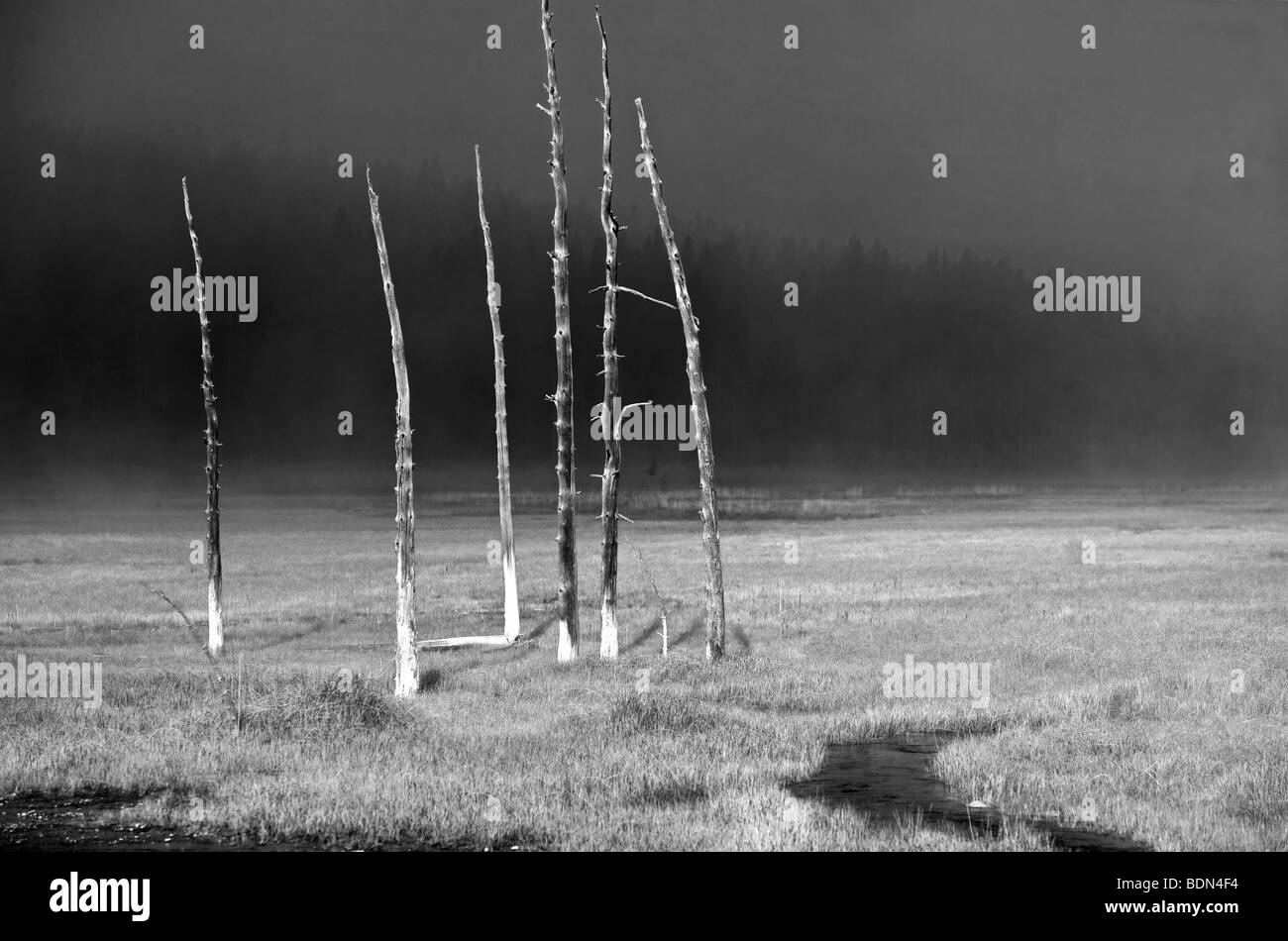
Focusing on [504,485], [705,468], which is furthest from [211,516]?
[705,468]

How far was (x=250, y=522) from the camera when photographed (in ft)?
348

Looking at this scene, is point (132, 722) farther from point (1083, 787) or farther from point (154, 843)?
point (1083, 787)

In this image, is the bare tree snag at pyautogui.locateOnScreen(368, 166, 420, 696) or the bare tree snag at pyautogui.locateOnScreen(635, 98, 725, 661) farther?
the bare tree snag at pyautogui.locateOnScreen(635, 98, 725, 661)

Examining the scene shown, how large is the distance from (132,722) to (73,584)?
107 ft

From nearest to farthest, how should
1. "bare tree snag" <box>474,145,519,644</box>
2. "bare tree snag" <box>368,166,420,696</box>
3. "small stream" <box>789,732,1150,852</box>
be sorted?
1. "small stream" <box>789,732,1150,852</box>
2. "bare tree snag" <box>368,166,420,696</box>
3. "bare tree snag" <box>474,145,519,644</box>

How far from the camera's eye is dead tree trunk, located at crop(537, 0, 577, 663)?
3400 centimetres

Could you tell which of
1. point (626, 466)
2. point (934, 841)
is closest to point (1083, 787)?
point (934, 841)

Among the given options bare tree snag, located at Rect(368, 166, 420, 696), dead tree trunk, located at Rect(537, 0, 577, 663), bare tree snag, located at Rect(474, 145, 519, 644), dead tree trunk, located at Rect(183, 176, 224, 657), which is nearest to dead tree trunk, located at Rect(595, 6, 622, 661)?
dead tree trunk, located at Rect(537, 0, 577, 663)

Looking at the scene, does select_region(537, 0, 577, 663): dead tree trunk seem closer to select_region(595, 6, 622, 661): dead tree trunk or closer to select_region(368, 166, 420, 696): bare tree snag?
select_region(595, 6, 622, 661): dead tree trunk

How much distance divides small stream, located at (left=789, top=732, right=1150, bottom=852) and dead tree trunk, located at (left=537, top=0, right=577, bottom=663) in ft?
37.7

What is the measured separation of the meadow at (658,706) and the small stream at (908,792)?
1.31ft

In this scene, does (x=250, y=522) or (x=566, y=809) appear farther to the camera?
(x=250, y=522)

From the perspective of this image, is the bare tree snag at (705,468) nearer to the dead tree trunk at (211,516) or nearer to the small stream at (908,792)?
the small stream at (908,792)

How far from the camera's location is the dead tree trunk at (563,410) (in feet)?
112
